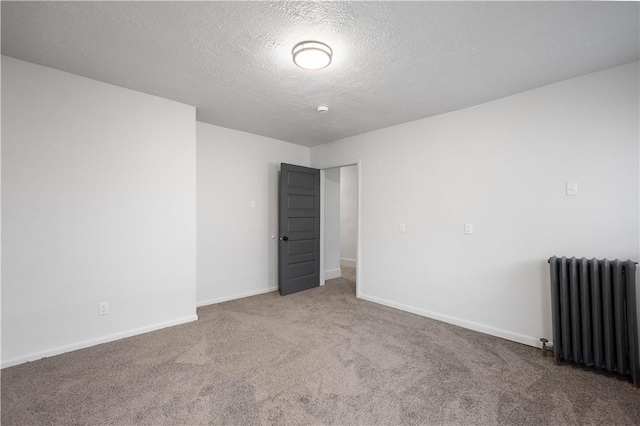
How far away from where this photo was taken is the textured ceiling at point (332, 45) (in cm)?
179

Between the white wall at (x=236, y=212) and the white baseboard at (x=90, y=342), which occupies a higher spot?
the white wall at (x=236, y=212)

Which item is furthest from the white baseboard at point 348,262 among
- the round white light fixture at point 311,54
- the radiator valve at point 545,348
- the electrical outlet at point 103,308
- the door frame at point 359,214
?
the round white light fixture at point 311,54

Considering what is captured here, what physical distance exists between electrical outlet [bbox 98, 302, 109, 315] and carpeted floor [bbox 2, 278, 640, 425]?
31 cm

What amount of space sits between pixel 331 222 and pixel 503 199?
10.3 feet

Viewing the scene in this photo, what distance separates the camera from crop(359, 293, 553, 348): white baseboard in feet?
9.25

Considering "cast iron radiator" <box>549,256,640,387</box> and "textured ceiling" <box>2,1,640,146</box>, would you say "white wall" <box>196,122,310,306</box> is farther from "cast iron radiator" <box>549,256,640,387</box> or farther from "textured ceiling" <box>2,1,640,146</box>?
"cast iron radiator" <box>549,256,640,387</box>

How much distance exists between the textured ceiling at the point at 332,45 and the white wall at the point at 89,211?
28 cm

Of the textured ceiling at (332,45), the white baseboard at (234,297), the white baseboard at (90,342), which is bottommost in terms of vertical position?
the white baseboard at (234,297)

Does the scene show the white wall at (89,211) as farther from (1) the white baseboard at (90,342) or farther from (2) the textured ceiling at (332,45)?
(2) the textured ceiling at (332,45)

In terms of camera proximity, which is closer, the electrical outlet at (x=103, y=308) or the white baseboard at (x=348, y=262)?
the electrical outlet at (x=103, y=308)

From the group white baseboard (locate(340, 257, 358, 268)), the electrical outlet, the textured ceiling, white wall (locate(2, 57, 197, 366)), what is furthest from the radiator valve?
white baseboard (locate(340, 257, 358, 268))

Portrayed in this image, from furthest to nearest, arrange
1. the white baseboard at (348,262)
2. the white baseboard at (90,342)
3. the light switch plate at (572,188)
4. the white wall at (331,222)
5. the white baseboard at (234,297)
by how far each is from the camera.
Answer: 1. the white baseboard at (348,262)
2. the white wall at (331,222)
3. the white baseboard at (234,297)
4. the light switch plate at (572,188)
5. the white baseboard at (90,342)

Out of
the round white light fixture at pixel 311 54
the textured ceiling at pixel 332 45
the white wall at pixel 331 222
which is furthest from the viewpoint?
the white wall at pixel 331 222

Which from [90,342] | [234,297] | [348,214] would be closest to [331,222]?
[348,214]
